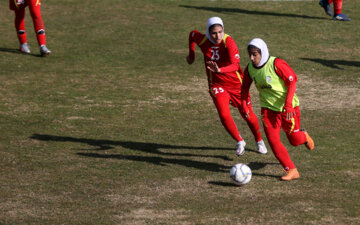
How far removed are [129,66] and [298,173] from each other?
902 cm

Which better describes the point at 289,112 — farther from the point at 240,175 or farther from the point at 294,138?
the point at 240,175

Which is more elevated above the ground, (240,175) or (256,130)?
(256,130)

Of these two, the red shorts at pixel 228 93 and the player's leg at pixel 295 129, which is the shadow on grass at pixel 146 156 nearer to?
the player's leg at pixel 295 129

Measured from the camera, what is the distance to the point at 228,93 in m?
10.8

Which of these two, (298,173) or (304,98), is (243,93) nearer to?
(298,173)

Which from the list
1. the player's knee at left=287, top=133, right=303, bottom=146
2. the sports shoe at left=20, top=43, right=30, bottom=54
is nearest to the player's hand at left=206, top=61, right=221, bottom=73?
the player's knee at left=287, top=133, right=303, bottom=146

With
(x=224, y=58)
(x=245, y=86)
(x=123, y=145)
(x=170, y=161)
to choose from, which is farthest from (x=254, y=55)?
(x=123, y=145)

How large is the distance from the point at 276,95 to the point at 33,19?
33.8 ft

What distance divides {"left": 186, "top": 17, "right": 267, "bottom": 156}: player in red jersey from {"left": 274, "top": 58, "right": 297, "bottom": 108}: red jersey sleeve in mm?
1237

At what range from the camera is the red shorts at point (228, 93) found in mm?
10703

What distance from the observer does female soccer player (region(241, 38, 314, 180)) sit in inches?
364

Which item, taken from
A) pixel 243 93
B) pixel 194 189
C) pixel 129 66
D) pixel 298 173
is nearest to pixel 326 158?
pixel 298 173

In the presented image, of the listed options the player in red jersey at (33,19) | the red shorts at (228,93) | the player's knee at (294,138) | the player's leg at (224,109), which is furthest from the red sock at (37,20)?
the player's knee at (294,138)

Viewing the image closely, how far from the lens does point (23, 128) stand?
12688 millimetres
